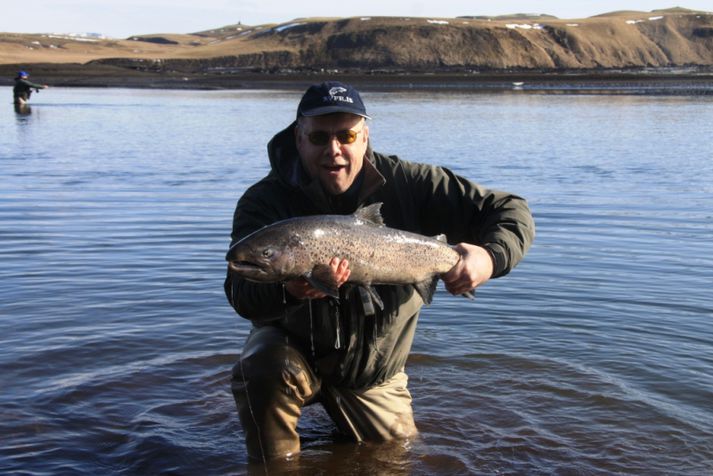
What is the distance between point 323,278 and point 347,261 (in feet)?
0.54

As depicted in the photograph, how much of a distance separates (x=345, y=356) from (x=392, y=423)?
2.97 feet

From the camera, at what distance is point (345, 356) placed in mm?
5664

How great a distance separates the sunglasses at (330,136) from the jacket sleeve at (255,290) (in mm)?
469

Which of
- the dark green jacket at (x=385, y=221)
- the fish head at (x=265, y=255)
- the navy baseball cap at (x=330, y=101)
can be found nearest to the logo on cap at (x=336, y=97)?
the navy baseball cap at (x=330, y=101)

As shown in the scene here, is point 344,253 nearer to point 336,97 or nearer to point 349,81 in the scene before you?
point 336,97

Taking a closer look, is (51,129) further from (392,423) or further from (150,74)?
(150,74)

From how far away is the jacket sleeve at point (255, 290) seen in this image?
5.09 metres

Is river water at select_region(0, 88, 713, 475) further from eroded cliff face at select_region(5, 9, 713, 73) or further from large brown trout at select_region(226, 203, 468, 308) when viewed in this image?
eroded cliff face at select_region(5, 9, 713, 73)

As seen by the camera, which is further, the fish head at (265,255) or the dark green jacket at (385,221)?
the dark green jacket at (385,221)

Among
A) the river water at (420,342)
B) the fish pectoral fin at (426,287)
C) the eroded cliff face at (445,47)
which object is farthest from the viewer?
the eroded cliff face at (445,47)

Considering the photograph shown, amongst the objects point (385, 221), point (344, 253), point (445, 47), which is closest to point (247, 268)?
point (344, 253)

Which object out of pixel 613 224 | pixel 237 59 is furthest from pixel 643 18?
pixel 613 224

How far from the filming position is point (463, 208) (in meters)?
5.88

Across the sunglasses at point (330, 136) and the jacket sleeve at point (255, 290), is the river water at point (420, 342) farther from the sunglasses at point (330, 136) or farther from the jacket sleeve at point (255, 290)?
the sunglasses at point (330, 136)
